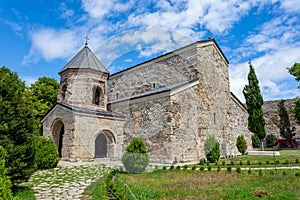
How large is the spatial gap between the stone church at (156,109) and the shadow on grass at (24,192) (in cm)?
540

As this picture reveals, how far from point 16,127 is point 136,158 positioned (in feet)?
14.0

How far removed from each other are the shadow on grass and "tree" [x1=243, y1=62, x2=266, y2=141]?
1667 centimetres

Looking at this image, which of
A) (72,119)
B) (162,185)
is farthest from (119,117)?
(162,185)

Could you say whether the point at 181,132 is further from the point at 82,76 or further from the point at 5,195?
the point at 5,195

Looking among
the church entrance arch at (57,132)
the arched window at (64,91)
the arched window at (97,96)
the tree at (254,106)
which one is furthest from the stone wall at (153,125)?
the tree at (254,106)

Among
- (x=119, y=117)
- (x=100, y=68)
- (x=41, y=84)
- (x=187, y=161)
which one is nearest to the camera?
(x=187, y=161)

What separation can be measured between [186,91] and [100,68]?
231 inches

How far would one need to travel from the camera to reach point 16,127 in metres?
4.96

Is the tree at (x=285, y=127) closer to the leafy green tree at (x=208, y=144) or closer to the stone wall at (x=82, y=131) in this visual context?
the leafy green tree at (x=208, y=144)

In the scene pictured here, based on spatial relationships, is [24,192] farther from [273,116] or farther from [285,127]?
[273,116]

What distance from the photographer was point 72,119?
1121 centimetres

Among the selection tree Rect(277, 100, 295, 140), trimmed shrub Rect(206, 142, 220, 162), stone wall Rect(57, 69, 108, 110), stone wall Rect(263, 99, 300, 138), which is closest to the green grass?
trimmed shrub Rect(206, 142, 220, 162)

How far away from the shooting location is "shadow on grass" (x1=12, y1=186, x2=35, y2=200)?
480cm

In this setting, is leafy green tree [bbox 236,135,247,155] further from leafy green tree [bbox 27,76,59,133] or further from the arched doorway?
leafy green tree [bbox 27,76,59,133]
